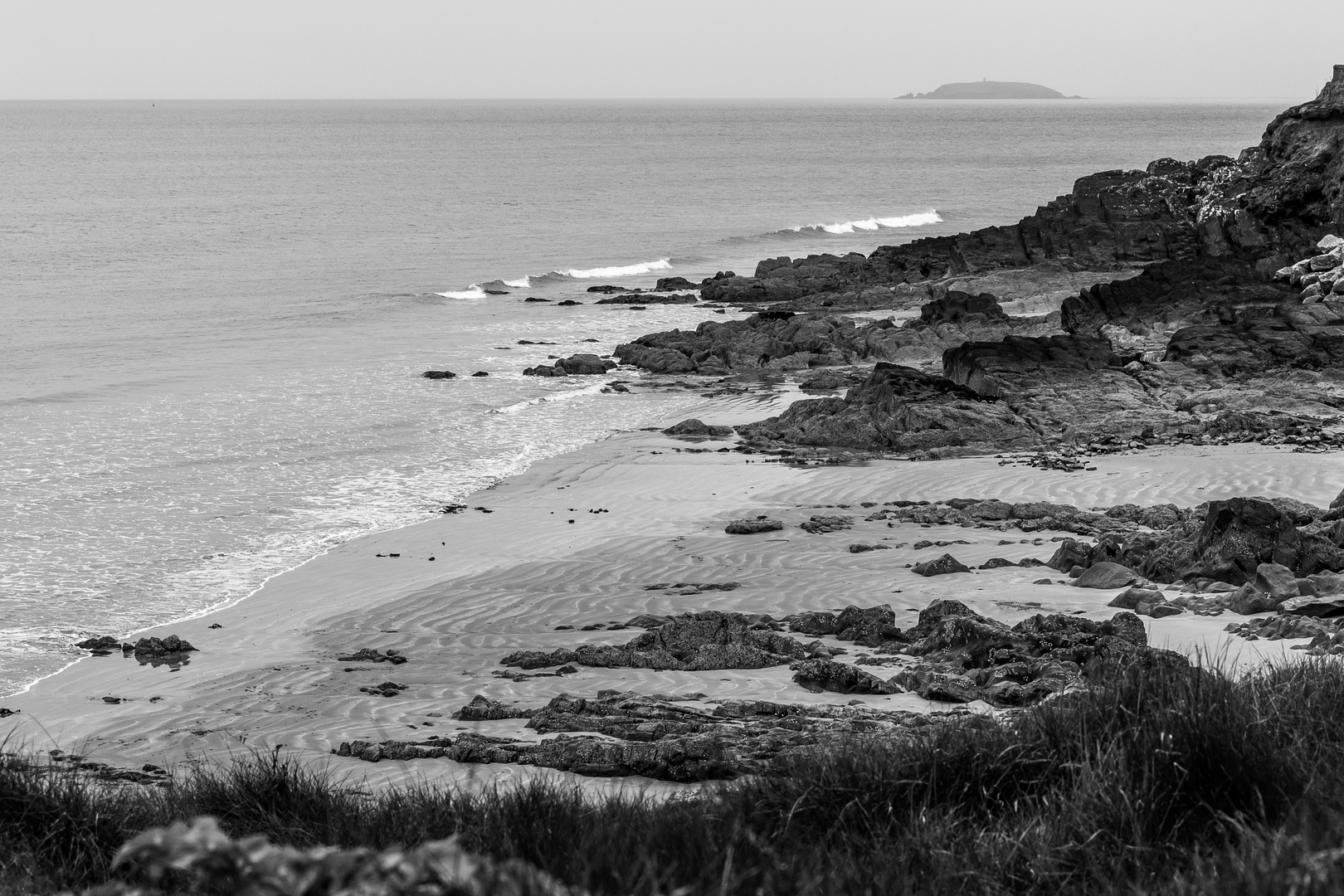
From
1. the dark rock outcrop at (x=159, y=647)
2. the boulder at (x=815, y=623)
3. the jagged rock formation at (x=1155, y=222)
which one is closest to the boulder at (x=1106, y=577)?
the boulder at (x=815, y=623)

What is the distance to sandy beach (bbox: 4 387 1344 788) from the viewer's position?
8.80 metres

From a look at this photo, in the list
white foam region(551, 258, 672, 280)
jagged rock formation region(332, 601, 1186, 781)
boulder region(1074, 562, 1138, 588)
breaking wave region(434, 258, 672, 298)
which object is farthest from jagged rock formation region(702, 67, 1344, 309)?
jagged rock formation region(332, 601, 1186, 781)

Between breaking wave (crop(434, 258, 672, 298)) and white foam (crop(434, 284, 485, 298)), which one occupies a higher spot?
breaking wave (crop(434, 258, 672, 298))

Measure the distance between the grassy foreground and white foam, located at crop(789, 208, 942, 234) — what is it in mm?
58894

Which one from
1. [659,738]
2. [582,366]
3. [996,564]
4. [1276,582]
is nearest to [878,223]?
[582,366]

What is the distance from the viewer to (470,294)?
135ft

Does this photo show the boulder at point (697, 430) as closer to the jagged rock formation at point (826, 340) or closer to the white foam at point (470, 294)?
the jagged rock formation at point (826, 340)

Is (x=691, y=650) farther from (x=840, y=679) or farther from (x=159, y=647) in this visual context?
(x=159, y=647)

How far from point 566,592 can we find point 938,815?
325 inches

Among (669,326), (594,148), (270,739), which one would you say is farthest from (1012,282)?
(594,148)

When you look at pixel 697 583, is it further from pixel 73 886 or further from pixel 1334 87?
pixel 1334 87

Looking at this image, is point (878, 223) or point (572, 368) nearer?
point (572, 368)

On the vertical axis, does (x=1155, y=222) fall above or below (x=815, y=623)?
above

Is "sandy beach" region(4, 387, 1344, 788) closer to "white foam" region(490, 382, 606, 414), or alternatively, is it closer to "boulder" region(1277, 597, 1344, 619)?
"boulder" region(1277, 597, 1344, 619)
